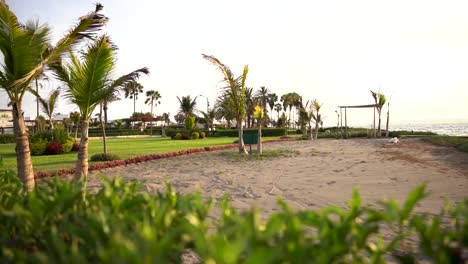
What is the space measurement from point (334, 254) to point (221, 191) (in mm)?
6799

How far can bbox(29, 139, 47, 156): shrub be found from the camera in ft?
55.9

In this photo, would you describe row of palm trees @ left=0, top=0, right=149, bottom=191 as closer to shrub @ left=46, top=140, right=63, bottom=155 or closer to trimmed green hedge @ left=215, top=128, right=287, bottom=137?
shrub @ left=46, top=140, right=63, bottom=155

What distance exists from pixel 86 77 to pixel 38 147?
464 inches

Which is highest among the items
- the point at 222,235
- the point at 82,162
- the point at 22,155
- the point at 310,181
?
the point at 222,235

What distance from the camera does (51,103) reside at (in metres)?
27.9

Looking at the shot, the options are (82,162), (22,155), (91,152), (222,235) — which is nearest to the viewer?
(222,235)

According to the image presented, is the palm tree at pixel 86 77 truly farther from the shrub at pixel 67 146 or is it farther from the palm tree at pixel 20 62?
the shrub at pixel 67 146

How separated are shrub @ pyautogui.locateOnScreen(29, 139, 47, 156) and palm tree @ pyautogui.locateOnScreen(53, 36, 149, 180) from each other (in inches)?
436

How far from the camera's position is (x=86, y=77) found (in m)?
7.95

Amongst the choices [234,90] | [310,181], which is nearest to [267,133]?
[234,90]

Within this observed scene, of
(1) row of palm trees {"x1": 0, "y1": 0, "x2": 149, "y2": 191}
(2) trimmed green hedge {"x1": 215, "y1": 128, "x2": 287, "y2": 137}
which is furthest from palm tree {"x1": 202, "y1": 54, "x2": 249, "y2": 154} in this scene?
(2) trimmed green hedge {"x1": 215, "y1": 128, "x2": 287, "y2": 137}

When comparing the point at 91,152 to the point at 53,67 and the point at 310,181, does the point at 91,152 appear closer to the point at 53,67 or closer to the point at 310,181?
the point at 53,67

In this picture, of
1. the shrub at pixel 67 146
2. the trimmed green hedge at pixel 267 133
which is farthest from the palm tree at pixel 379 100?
the shrub at pixel 67 146

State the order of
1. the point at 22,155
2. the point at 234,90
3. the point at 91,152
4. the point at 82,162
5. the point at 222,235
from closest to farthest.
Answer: the point at 222,235, the point at 22,155, the point at 82,162, the point at 234,90, the point at 91,152
